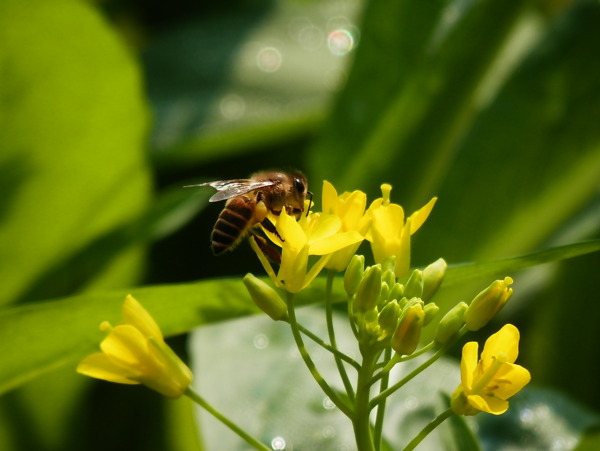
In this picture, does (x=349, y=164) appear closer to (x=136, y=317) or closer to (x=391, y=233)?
(x=391, y=233)

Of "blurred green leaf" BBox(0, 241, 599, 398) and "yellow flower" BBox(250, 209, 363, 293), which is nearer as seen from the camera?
"yellow flower" BBox(250, 209, 363, 293)

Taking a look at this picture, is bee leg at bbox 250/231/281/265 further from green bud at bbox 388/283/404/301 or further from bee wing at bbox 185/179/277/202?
green bud at bbox 388/283/404/301

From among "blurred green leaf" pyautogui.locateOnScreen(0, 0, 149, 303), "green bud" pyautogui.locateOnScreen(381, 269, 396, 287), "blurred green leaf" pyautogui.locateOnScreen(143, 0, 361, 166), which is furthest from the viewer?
"blurred green leaf" pyautogui.locateOnScreen(143, 0, 361, 166)

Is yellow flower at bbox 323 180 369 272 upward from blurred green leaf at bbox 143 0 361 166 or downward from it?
downward

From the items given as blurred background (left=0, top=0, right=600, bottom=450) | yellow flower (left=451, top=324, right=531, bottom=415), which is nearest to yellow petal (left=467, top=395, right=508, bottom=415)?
yellow flower (left=451, top=324, right=531, bottom=415)

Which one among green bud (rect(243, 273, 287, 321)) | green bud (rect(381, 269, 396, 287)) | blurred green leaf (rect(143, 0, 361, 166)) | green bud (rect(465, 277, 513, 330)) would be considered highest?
blurred green leaf (rect(143, 0, 361, 166))

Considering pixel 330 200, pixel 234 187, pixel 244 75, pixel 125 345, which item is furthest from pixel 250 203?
pixel 244 75
